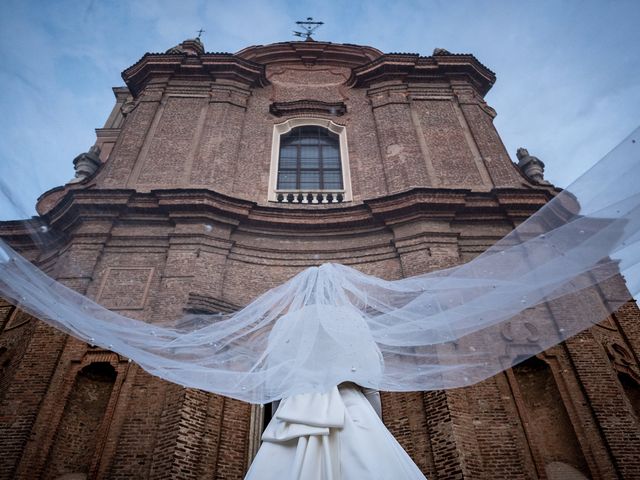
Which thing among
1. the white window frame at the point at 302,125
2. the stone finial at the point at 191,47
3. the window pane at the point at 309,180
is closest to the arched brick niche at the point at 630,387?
the white window frame at the point at 302,125

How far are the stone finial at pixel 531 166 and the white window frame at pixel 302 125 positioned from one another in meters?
4.37

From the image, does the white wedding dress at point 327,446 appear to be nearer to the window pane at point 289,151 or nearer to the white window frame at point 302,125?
the white window frame at point 302,125

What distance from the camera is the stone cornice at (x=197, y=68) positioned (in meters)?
13.5

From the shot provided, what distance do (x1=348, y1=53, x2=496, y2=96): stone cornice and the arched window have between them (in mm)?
2334

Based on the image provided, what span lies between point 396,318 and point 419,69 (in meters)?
11.2

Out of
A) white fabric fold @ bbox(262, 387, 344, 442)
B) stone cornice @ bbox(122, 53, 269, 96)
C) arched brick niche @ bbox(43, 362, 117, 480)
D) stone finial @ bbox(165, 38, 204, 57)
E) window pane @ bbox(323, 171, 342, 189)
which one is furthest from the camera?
stone finial @ bbox(165, 38, 204, 57)

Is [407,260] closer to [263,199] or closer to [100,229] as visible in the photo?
[263,199]

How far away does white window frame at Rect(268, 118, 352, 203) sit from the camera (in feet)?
36.1

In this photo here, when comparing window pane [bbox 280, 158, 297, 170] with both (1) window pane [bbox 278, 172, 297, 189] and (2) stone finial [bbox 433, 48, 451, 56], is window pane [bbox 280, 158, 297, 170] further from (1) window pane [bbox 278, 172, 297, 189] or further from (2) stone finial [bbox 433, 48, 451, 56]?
(2) stone finial [bbox 433, 48, 451, 56]

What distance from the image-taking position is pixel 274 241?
9.63 metres

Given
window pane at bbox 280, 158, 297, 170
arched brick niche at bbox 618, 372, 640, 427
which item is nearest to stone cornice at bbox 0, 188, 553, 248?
window pane at bbox 280, 158, 297, 170

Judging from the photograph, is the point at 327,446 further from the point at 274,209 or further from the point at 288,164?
the point at 288,164

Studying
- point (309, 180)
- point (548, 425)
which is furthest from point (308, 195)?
point (548, 425)

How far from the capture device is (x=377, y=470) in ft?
8.38
